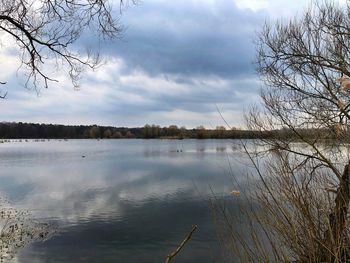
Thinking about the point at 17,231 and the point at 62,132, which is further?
the point at 62,132

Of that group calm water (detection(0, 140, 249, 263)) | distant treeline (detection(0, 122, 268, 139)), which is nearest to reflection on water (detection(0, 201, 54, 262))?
calm water (detection(0, 140, 249, 263))

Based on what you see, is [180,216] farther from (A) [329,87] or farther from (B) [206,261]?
(A) [329,87]

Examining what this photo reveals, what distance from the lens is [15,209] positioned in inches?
596

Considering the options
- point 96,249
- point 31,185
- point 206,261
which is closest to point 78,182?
point 31,185

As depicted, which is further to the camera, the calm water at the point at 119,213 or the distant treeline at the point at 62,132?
the distant treeline at the point at 62,132

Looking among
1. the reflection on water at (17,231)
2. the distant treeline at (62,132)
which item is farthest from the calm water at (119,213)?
the distant treeline at (62,132)

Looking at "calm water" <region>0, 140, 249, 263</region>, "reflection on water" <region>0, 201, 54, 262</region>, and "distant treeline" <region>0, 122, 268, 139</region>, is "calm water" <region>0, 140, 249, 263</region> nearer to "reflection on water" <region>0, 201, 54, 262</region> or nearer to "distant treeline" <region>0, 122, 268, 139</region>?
"reflection on water" <region>0, 201, 54, 262</region>

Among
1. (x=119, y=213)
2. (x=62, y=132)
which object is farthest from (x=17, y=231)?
(x=62, y=132)

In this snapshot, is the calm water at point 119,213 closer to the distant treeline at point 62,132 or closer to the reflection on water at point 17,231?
the reflection on water at point 17,231

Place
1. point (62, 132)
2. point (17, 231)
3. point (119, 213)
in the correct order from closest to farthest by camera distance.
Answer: point (17, 231)
point (119, 213)
point (62, 132)

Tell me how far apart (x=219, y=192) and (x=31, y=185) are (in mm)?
11962

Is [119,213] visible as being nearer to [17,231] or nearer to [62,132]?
[17,231]

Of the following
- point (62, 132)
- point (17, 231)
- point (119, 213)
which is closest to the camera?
point (17, 231)

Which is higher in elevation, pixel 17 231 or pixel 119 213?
pixel 119 213
